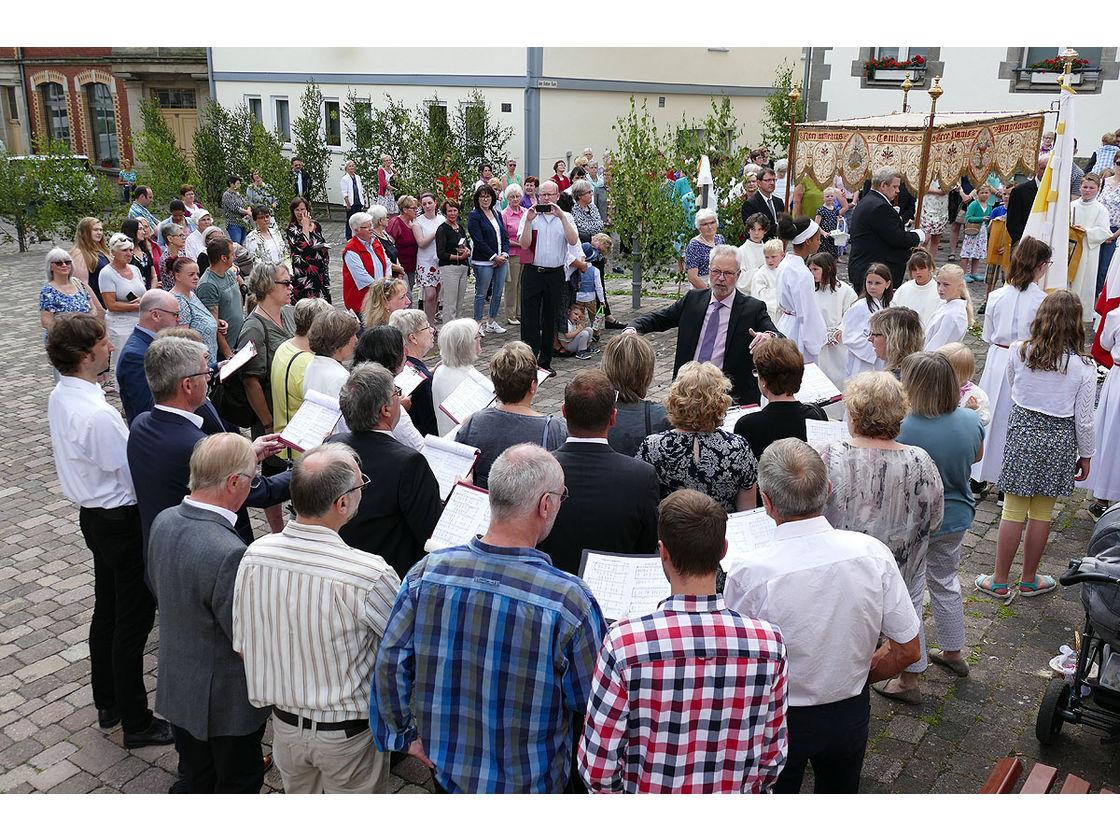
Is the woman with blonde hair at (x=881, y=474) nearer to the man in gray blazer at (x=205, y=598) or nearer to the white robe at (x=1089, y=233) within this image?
the man in gray blazer at (x=205, y=598)

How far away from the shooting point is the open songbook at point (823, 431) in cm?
418

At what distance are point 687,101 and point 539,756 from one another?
2454 cm

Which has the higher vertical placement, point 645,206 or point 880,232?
point 645,206

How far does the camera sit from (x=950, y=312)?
673 cm

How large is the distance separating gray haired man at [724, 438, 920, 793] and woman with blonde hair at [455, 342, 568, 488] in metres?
1.34

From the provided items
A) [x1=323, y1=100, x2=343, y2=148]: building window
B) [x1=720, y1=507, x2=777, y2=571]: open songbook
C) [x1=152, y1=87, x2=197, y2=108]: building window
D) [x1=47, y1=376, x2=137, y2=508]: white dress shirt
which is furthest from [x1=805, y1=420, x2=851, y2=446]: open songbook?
[x1=152, y1=87, x2=197, y2=108]: building window

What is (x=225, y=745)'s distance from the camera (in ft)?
11.0

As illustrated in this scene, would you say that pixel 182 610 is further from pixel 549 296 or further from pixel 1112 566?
pixel 549 296

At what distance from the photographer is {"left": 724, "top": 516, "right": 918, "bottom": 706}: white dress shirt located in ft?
9.72

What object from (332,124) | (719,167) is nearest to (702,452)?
(719,167)

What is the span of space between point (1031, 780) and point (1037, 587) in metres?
2.82

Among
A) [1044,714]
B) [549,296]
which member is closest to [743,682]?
[1044,714]

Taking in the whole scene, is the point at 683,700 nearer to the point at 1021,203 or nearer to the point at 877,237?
the point at 877,237

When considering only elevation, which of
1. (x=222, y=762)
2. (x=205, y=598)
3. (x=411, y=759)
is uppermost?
(x=205, y=598)
